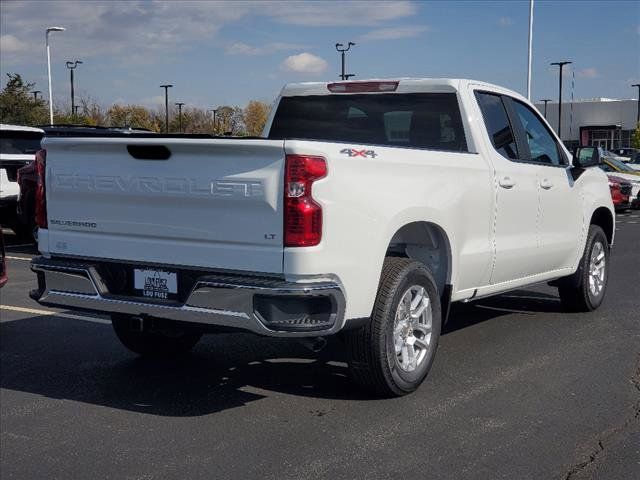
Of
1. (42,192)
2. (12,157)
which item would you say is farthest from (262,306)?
(12,157)

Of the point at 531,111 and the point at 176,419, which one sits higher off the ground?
the point at 531,111

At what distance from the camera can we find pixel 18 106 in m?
39.2

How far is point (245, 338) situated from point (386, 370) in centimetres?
220

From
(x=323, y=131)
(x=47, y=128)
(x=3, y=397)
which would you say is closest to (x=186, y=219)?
(x=3, y=397)

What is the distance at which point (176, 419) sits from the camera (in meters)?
4.87

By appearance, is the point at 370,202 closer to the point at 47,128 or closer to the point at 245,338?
the point at 245,338

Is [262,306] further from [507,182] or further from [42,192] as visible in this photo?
[507,182]

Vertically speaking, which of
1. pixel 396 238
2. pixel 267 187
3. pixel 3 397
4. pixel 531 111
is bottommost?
pixel 3 397

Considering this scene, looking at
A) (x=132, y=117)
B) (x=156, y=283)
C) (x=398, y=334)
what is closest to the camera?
(x=156, y=283)

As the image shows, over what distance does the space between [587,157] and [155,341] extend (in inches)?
167

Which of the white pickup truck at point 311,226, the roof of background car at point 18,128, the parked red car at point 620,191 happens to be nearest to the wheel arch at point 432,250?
the white pickup truck at point 311,226

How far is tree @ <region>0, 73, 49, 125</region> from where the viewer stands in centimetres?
3859

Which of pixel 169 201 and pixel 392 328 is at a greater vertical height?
pixel 169 201

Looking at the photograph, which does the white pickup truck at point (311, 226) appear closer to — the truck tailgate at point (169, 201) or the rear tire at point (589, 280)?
the truck tailgate at point (169, 201)
